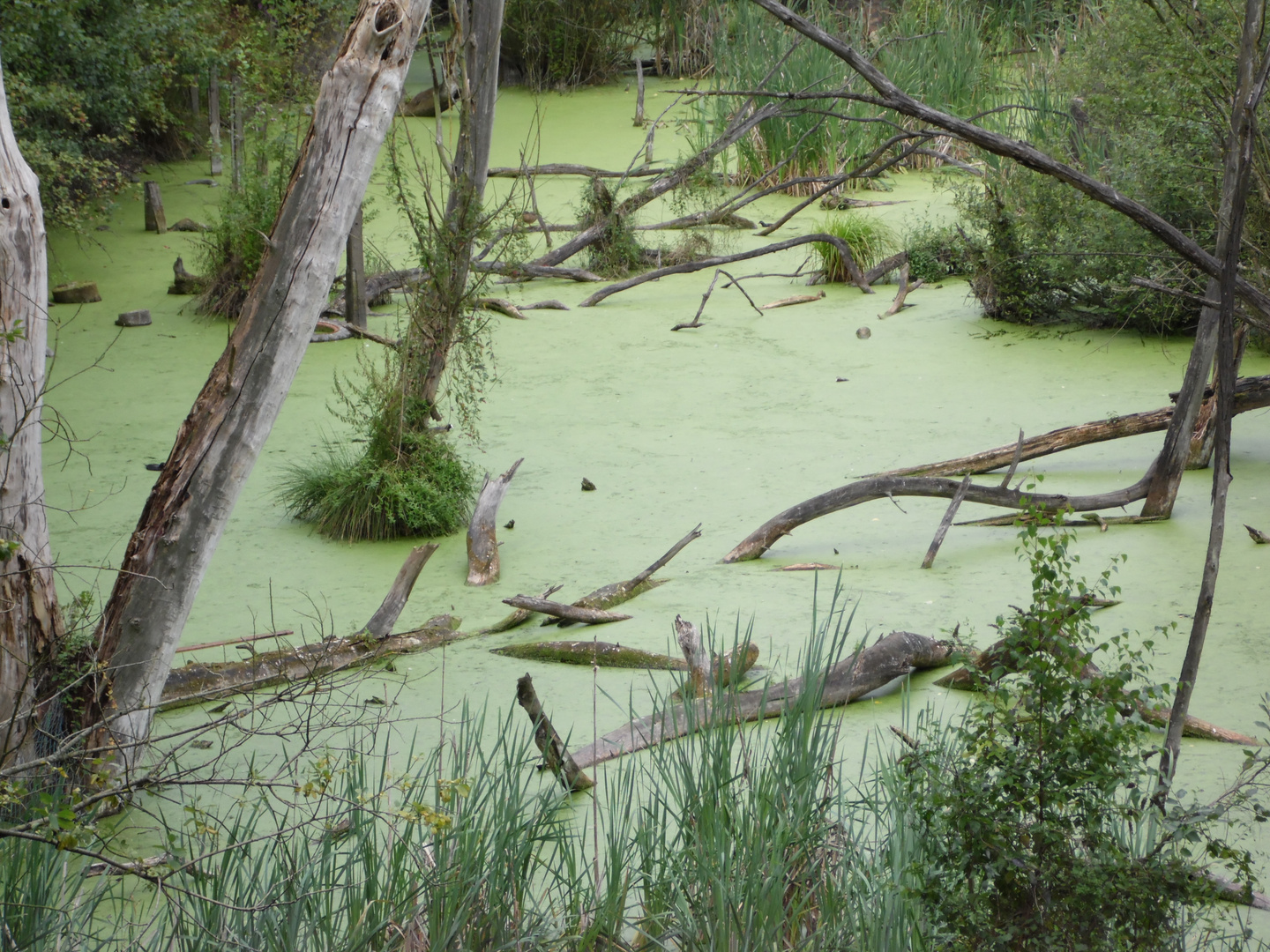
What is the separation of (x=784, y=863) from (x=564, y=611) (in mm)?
1796

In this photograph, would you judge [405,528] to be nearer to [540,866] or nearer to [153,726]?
[153,726]

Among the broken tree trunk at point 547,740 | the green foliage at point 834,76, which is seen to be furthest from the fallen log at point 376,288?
the broken tree trunk at point 547,740

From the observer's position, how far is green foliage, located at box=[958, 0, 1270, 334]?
5340 millimetres

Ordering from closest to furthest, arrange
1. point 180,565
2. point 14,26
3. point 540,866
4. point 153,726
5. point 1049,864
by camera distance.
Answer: point 1049,864 < point 540,866 < point 180,565 < point 153,726 < point 14,26

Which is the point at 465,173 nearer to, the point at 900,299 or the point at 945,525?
the point at 945,525

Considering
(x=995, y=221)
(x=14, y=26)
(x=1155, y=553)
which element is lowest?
(x=1155, y=553)

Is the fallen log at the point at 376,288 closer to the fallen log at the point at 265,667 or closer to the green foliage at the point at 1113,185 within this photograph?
the green foliage at the point at 1113,185

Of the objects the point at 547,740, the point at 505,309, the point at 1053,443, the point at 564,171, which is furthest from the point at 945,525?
the point at 564,171

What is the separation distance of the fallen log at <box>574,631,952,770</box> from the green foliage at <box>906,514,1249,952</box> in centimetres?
71

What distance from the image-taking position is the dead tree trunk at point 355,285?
23.2 feet

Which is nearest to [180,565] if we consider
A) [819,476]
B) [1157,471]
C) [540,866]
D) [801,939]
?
[540,866]

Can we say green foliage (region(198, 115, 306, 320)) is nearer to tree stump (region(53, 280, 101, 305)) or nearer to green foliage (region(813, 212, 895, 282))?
tree stump (region(53, 280, 101, 305))

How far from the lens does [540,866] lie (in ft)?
8.30

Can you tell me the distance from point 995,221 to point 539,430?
2.79 metres
